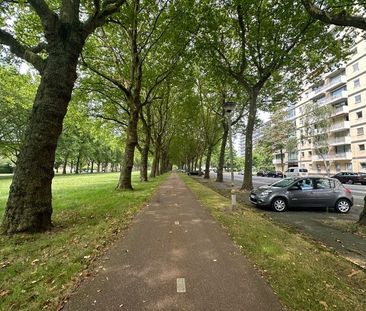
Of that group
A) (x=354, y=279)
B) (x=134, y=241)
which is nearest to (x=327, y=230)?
(x=354, y=279)

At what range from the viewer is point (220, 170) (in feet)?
97.4

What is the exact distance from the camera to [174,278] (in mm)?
3736

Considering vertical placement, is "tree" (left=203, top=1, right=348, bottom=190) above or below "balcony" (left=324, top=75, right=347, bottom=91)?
below

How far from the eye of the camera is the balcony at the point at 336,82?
155ft

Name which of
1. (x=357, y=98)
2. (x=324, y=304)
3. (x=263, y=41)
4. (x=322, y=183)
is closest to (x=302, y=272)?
(x=324, y=304)

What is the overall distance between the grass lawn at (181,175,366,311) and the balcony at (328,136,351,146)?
49411 millimetres

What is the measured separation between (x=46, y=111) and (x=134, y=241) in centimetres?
403

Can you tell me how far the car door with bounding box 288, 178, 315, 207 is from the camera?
35.2 feet

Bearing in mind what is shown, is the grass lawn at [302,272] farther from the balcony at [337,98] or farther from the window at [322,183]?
the balcony at [337,98]

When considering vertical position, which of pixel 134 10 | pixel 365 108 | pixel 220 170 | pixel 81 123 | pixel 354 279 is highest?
pixel 365 108

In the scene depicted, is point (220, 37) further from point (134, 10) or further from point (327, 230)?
point (327, 230)

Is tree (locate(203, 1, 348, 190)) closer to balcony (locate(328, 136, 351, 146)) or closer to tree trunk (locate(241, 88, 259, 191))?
tree trunk (locate(241, 88, 259, 191))

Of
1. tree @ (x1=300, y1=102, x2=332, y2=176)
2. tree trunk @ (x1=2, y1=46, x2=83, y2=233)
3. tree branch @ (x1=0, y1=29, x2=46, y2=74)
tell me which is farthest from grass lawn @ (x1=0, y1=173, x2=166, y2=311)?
tree @ (x1=300, y1=102, x2=332, y2=176)

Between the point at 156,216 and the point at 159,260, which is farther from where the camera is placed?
the point at 156,216
